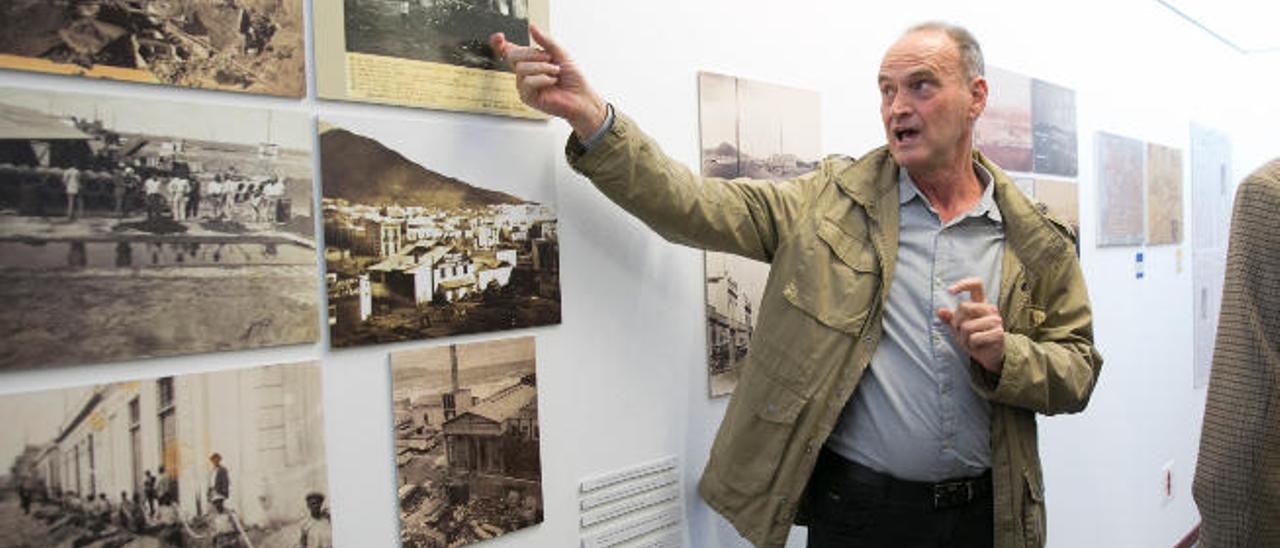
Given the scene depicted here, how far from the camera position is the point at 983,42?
2344 mm

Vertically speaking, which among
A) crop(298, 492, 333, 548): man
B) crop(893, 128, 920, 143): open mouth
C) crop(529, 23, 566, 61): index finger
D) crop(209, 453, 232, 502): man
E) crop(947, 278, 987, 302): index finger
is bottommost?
crop(298, 492, 333, 548): man

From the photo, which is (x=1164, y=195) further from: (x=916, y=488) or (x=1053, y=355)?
(x=916, y=488)

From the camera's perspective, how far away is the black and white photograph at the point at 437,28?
106 cm

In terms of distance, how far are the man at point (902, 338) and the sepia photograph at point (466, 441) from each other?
0.34m

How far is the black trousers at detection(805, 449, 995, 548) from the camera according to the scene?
1378 millimetres

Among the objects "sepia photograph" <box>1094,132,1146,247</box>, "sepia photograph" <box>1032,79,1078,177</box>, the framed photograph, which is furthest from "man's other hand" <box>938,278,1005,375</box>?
"sepia photograph" <box>1094,132,1146,247</box>

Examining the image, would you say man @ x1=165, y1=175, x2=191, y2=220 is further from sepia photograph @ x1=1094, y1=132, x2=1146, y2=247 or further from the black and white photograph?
sepia photograph @ x1=1094, y1=132, x2=1146, y2=247

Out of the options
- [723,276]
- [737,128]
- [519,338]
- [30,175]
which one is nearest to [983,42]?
[737,128]

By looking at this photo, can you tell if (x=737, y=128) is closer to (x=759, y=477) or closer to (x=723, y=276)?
(x=723, y=276)

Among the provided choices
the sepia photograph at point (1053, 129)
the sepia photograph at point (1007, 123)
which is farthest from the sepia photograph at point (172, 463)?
the sepia photograph at point (1053, 129)

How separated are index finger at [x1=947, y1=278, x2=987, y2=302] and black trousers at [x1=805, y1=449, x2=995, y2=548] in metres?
0.34

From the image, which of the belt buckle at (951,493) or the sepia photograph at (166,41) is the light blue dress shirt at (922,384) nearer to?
the belt buckle at (951,493)

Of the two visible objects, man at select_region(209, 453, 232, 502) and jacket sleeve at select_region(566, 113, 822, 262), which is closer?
man at select_region(209, 453, 232, 502)

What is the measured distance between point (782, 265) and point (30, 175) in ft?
3.47
